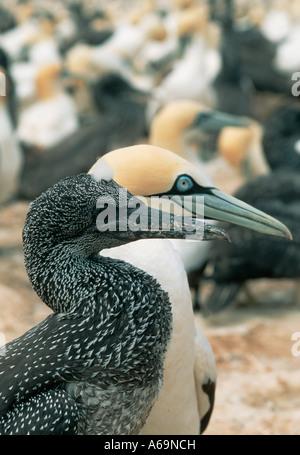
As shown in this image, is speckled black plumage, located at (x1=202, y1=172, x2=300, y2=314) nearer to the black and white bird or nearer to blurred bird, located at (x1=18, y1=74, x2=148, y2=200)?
blurred bird, located at (x1=18, y1=74, x2=148, y2=200)

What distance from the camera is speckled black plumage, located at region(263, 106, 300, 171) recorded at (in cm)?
764

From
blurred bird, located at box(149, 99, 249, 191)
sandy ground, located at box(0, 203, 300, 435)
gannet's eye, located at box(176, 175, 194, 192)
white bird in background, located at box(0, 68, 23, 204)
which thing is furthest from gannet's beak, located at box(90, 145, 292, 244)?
white bird in background, located at box(0, 68, 23, 204)

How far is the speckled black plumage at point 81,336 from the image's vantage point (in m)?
2.55

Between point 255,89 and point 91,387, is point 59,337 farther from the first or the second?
point 255,89

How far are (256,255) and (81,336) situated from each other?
368cm

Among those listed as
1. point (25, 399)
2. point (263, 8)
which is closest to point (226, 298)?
point (25, 399)

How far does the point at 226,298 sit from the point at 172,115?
1.69m

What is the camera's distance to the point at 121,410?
2.61m

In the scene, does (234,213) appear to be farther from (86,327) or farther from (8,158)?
(8,158)

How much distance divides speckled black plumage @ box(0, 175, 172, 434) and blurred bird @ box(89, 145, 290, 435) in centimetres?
45

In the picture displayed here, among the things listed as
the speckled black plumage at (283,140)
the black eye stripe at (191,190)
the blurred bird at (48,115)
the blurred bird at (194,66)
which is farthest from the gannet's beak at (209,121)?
the blurred bird at (194,66)

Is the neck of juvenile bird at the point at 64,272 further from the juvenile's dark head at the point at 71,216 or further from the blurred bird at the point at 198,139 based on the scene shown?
the blurred bird at the point at 198,139
